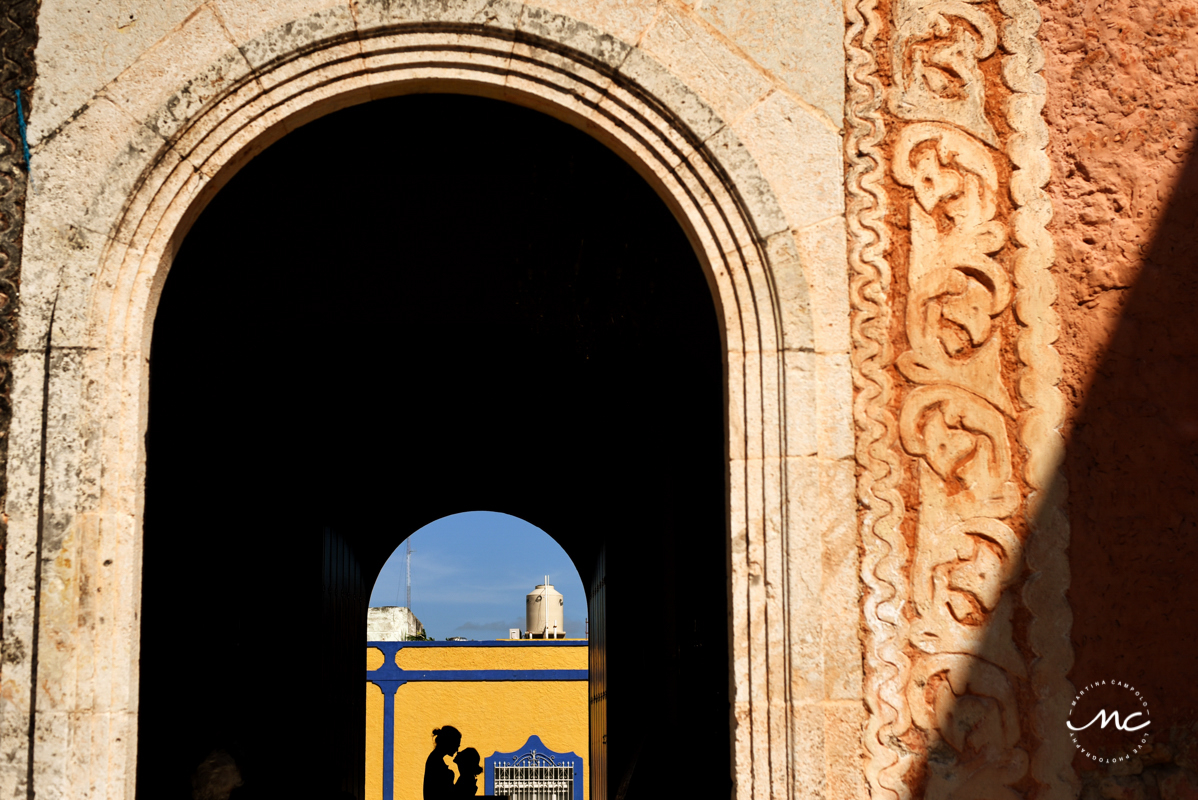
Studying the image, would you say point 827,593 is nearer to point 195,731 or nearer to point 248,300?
point 195,731

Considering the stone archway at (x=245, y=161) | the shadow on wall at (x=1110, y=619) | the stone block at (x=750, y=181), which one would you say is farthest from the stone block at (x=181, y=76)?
the shadow on wall at (x=1110, y=619)

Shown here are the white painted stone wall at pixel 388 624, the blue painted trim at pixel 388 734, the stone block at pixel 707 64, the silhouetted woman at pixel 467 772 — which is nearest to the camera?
the stone block at pixel 707 64

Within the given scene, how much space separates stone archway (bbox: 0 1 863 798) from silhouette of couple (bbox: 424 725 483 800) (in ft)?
17.9

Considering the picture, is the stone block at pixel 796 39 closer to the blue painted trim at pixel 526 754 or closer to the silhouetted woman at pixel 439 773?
the silhouetted woman at pixel 439 773

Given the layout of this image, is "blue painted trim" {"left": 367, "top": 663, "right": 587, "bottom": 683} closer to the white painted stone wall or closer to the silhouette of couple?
the white painted stone wall

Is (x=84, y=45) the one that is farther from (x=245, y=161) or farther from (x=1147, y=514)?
(x=1147, y=514)

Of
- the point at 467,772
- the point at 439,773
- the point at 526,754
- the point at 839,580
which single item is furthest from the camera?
the point at 526,754

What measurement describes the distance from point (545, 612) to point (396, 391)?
15914 mm

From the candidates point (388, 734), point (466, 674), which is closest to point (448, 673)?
point (466, 674)

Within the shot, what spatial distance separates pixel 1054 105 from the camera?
3.21 metres

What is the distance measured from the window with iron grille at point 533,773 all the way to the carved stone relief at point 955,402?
46.5 feet

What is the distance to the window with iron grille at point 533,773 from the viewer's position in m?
16.4

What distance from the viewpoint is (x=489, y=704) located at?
16609mm

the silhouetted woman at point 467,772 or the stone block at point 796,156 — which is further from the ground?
the stone block at point 796,156
